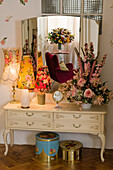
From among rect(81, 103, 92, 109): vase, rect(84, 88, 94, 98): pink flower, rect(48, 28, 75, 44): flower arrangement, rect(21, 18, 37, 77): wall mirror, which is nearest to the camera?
rect(84, 88, 94, 98): pink flower

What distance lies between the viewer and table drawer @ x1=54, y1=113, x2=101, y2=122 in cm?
319

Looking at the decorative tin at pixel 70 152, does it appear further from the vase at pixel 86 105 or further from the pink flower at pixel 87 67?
the pink flower at pixel 87 67

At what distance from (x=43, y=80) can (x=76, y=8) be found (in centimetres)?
99

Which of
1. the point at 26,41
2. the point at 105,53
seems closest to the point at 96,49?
the point at 105,53

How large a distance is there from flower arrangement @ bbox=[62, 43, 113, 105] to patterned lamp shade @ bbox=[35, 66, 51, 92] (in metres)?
0.33

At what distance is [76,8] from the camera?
11.6 feet

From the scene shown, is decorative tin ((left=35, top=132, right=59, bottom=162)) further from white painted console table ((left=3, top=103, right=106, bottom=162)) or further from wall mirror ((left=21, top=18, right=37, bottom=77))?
wall mirror ((left=21, top=18, right=37, bottom=77))

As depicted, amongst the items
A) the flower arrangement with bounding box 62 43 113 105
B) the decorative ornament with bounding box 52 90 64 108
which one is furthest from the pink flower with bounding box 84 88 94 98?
the decorative ornament with bounding box 52 90 64 108

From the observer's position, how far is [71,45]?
3.47 m

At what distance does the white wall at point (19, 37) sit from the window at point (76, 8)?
0.08m

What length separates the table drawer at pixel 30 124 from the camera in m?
3.29

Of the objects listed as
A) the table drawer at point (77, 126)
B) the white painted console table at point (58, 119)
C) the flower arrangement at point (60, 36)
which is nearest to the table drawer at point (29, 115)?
the white painted console table at point (58, 119)

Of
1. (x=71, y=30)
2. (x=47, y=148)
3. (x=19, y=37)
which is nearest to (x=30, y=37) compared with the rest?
(x=19, y=37)

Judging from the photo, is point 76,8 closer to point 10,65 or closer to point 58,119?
point 10,65
